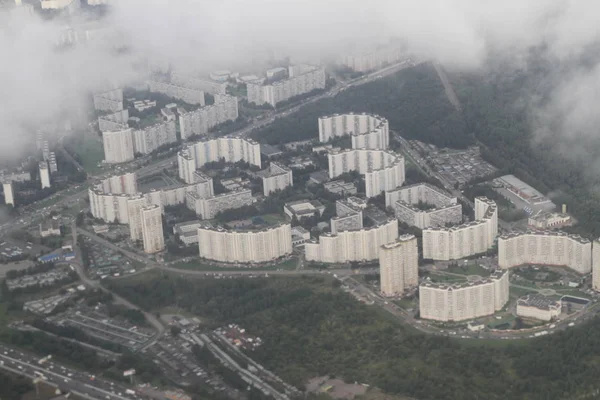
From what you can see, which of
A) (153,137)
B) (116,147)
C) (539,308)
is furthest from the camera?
(153,137)

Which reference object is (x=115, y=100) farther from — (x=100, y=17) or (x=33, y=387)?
(x=33, y=387)

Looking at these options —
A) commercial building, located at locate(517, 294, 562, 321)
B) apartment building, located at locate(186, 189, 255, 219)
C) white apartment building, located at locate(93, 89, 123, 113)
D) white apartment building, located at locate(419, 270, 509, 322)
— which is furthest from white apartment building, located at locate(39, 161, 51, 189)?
commercial building, located at locate(517, 294, 562, 321)

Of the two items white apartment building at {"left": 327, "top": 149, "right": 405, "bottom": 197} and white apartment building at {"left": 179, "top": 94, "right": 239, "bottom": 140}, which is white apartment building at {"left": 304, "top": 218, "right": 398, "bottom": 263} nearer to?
white apartment building at {"left": 327, "top": 149, "right": 405, "bottom": 197}

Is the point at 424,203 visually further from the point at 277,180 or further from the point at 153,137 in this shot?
the point at 153,137

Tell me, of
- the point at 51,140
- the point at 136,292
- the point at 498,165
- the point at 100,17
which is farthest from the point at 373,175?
the point at 100,17

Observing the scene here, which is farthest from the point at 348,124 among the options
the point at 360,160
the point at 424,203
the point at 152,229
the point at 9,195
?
the point at 9,195

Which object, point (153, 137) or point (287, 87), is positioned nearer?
point (153, 137)

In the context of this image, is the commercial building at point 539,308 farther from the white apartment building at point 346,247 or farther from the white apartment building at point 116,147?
the white apartment building at point 116,147

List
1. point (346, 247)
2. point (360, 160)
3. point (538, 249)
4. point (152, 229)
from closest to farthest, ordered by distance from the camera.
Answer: point (538, 249)
point (346, 247)
point (152, 229)
point (360, 160)
